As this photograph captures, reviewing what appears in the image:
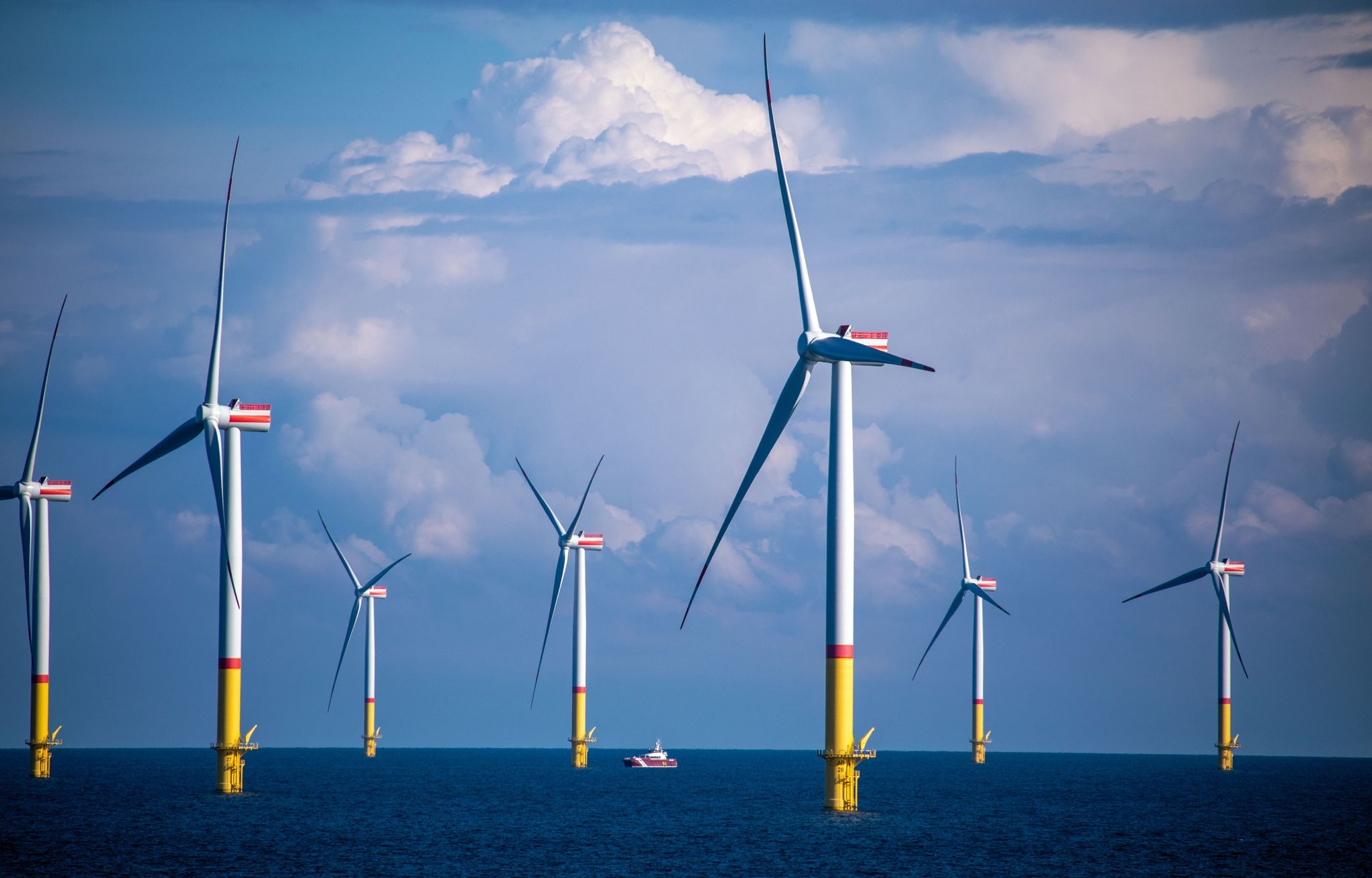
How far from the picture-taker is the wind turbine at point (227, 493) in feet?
323

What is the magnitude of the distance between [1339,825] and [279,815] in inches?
3645

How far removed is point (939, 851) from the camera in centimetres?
9631

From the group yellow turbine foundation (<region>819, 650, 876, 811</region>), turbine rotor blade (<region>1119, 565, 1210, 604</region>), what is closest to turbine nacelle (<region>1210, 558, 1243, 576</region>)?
turbine rotor blade (<region>1119, 565, 1210, 604</region>)

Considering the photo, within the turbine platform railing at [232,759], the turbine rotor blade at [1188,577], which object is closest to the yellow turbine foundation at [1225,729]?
the turbine rotor blade at [1188,577]

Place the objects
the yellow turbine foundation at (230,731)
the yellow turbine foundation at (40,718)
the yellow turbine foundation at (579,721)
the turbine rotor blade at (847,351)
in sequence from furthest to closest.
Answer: the yellow turbine foundation at (579,721) < the yellow turbine foundation at (40,718) < the yellow turbine foundation at (230,731) < the turbine rotor blade at (847,351)

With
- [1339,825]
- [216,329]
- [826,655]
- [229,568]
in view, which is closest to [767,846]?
[826,655]

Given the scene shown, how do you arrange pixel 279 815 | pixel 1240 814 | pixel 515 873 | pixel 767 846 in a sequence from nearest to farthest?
pixel 515 873, pixel 767 846, pixel 279 815, pixel 1240 814

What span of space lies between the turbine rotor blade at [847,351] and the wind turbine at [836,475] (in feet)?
0.13

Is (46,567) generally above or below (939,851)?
above

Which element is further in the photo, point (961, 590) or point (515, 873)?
point (961, 590)

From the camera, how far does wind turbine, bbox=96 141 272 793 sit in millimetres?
98562

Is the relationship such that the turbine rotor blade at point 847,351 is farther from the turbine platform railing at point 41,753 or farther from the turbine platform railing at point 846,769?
the turbine platform railing at point 41,753

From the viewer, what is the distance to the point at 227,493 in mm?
101438

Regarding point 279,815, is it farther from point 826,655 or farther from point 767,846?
point 826,655
